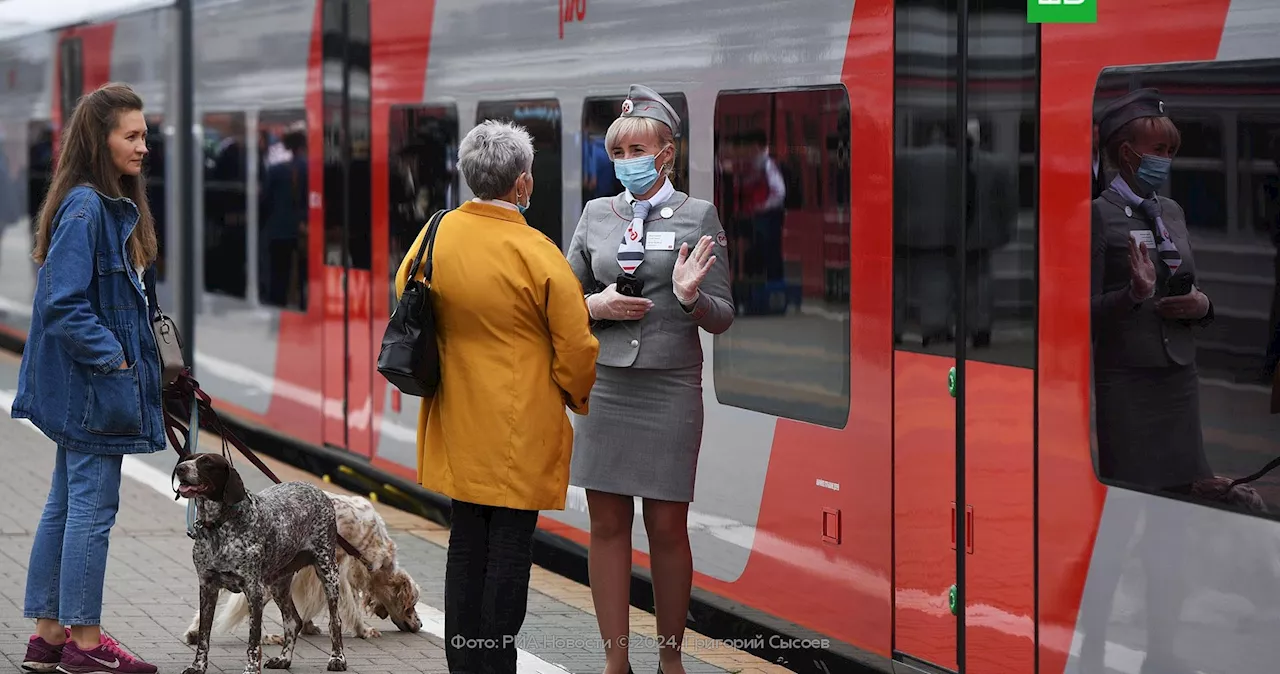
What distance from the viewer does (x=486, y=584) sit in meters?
5.28

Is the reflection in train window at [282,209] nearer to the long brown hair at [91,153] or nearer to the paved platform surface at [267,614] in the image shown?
the paved platform surface at [267,614]

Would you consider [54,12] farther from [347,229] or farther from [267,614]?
[267,614]

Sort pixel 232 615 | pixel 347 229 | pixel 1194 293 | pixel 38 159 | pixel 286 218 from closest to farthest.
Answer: pixel 1194 293, pixel 232 615, pixel 347 229, pixel 286 218, pixel 38 159

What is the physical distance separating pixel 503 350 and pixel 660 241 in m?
0.66

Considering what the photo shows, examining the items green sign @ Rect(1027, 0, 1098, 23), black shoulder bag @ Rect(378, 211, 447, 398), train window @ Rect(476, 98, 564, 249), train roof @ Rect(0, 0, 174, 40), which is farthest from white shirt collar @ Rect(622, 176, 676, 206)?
train roof @ Rect(0, 0, 174, 40)

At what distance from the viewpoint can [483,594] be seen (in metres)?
5.31

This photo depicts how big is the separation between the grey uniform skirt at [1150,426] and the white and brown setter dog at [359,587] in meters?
2.76

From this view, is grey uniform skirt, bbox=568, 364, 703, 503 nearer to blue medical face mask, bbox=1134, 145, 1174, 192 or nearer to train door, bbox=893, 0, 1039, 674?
train door, bbox=893, 0, 1039, 674

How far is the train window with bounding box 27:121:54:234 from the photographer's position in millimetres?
17984

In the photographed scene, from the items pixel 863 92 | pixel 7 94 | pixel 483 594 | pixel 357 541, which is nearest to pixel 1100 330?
pixel 863 92

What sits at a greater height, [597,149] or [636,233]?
[597,149]

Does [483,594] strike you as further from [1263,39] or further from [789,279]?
[1263,39]

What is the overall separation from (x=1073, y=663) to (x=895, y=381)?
107 cm

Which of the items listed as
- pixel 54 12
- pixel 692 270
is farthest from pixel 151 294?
pixel 54 12
